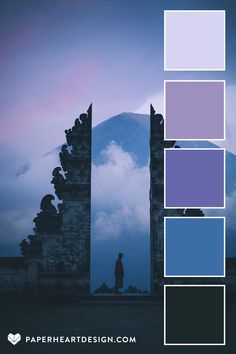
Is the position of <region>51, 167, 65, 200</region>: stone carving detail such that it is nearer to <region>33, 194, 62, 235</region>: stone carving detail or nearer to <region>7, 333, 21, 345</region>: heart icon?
<region>33, 194, 62, 235</region>: stone carving detail

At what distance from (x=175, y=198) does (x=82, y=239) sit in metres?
6.51

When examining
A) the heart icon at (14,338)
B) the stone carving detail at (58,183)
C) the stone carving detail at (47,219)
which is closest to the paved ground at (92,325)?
the heart icon at (14,338)

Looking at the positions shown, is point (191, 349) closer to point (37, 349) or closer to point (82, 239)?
point (37, 349)

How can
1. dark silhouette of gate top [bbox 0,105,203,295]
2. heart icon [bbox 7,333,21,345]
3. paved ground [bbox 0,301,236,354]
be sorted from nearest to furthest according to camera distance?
paved ground [bbox 0,301,236,354]
heart icon [bbox 7,333,21,345]
dark silhouette of gate top [bbox 0,105,203,295]

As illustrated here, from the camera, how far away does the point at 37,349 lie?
1276cm

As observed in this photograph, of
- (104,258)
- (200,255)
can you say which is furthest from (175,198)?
(104,258)

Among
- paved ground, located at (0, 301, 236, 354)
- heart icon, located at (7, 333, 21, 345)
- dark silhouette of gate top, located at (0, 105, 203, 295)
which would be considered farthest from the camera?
dark silhouette of gate top, located at (0, 105, 203, 295)

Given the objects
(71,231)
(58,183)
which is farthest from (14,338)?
(58,183)

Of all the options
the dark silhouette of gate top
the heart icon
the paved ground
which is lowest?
the paved ground

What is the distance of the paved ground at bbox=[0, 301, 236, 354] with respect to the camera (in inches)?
509

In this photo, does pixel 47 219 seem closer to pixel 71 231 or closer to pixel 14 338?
pixel 71 231

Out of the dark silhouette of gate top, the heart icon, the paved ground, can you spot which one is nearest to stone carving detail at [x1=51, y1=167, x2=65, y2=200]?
the dark silhouette of gate top

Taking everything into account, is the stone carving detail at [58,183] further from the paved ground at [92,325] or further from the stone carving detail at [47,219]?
the paved ground at [92,325]

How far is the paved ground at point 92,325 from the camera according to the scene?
1294cm
